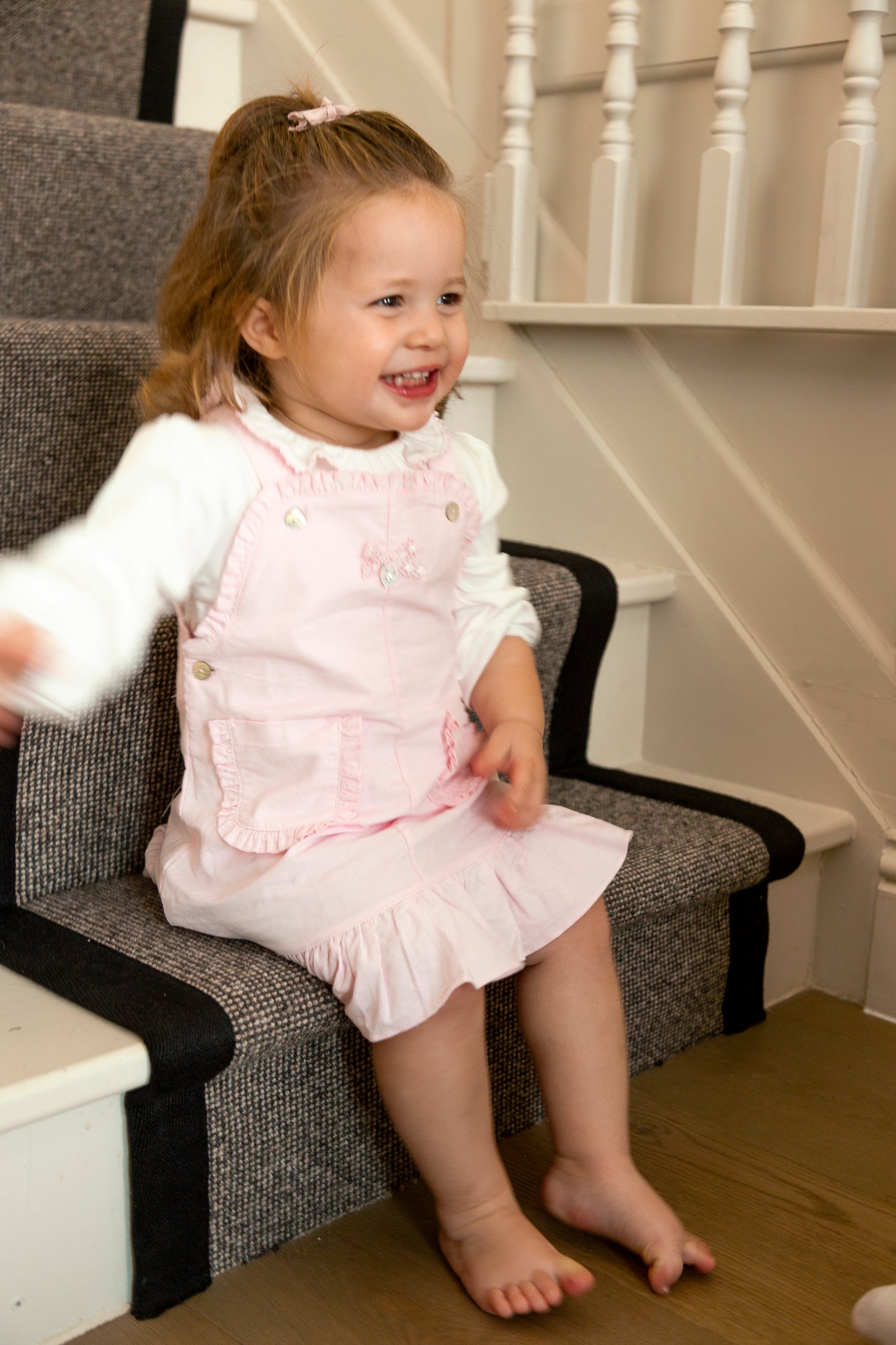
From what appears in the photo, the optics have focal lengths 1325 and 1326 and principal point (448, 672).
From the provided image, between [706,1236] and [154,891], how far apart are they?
0.49m

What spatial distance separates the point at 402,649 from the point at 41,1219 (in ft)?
1.45

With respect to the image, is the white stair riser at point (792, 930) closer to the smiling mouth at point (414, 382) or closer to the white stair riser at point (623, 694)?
the white stair riser at point (623, 694)

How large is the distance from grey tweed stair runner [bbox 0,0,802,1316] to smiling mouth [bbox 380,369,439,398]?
0.92 ft

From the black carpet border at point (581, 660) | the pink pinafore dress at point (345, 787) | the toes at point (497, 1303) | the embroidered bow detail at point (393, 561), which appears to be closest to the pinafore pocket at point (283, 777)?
the pink pinafore dress at point (345, 787)

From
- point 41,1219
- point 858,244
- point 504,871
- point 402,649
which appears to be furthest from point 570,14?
point 41,1219

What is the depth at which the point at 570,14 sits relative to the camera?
148 centimetres

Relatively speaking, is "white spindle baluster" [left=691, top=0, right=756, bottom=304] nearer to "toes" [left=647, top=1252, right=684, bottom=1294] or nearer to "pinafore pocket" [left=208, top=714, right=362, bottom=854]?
"pinafore pocket" [left=208, top=714, right=362, bottom=854]

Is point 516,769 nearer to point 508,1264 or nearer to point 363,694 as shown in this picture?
point 363,694

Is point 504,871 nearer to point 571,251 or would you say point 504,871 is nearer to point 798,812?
point 798,812

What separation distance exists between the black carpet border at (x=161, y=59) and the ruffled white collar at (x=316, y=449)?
81 centimetres

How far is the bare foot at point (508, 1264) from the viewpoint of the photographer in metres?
0.86

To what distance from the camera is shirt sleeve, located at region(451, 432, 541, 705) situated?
41.4 inches

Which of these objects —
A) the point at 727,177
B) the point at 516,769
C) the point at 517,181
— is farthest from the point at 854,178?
the point at 516,769

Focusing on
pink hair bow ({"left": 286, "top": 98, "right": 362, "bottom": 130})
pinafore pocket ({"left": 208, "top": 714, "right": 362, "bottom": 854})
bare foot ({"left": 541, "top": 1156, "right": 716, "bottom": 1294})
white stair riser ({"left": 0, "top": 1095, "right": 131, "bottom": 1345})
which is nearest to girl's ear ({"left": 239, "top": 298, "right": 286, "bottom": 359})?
pink hair bow ({"left": 286, "top": 98, "right": 362, "bottom": 130})
